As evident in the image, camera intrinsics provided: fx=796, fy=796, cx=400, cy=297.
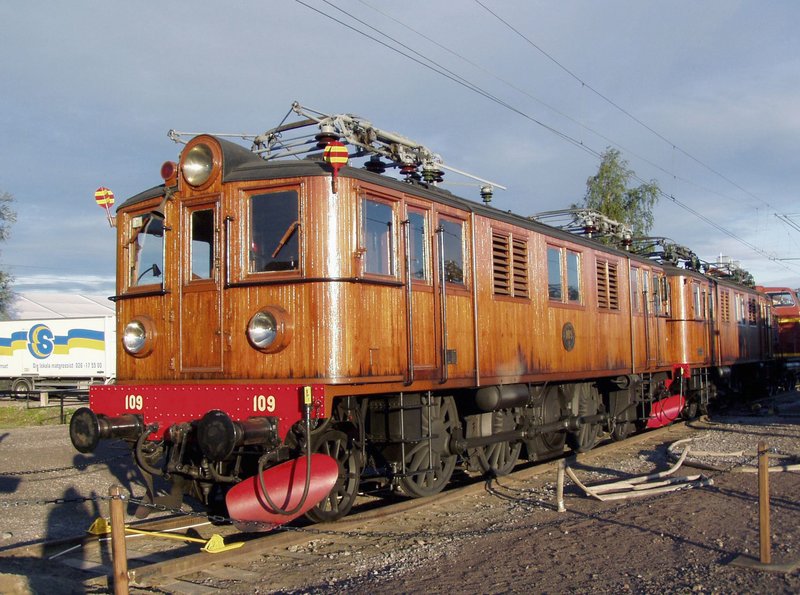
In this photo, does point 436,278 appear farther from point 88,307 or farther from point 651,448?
point 88,307

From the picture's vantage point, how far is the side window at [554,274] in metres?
11.1

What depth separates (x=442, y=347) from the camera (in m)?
8.37

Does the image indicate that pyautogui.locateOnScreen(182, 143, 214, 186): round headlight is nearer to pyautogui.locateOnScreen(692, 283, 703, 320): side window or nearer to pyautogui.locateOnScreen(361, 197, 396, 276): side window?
pyautogui.locateOnScreen(361, 197, 396, 276): side window

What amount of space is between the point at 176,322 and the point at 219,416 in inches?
65.6

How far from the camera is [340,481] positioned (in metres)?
7.62

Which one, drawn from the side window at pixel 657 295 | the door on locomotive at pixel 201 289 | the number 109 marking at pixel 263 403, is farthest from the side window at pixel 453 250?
the side window at pixel 657 295

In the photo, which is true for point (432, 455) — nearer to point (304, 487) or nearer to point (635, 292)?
point (304, 487)

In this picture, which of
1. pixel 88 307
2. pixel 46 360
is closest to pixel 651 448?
pixel 46 360

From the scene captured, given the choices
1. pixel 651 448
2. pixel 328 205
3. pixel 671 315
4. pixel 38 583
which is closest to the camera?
pixel 38 583

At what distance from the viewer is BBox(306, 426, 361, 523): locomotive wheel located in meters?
7.49

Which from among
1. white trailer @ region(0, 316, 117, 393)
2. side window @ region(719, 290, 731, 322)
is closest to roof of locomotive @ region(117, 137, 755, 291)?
side window @ region(719, 290, 731, 322)

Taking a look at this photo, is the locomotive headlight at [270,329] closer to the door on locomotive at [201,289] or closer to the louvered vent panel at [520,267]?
the door on locomotive at [201,289]

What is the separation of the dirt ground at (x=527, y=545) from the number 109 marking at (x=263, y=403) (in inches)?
43.4

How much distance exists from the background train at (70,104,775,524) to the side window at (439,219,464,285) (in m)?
0.03
